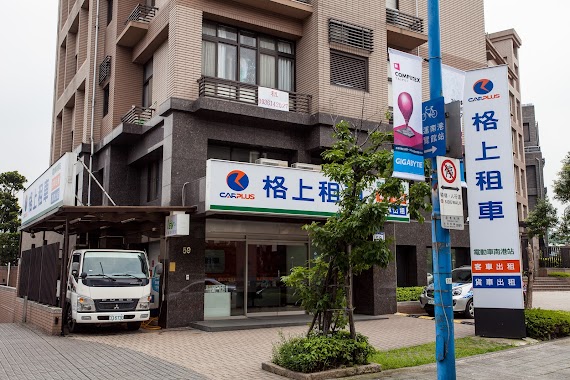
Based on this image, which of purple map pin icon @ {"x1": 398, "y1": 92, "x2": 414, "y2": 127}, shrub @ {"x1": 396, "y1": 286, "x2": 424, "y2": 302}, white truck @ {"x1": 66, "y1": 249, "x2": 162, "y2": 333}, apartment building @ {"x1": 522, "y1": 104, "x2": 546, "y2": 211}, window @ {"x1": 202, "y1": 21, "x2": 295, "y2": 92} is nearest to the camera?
purple map pin icon @ {"x1": 398, "y1": 92, "x2": 414, "y2": 127}

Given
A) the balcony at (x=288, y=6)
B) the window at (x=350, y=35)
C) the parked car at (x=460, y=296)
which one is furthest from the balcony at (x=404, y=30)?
the parked car at (x=460, y=296)

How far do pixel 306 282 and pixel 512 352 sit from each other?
484 cm

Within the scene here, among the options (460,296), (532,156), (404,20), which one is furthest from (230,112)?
(532,156)

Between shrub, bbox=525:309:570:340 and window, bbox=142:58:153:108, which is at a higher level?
window, bbox=142:58:153:108

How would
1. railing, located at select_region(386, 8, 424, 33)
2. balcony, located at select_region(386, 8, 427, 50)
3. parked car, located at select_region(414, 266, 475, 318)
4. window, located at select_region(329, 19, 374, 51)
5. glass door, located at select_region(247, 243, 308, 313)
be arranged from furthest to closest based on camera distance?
railing, located at select_region(386, 8, 424, 33), balcony, located at select_region(386, 8, 427, 50), window, located at select_region(329, 19, 374, 51), parked car, located at select_region(414, 266, 475, 318), glass door, located at select_region(247, 243, 308, 313)

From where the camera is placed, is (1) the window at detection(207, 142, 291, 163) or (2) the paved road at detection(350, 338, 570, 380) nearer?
(2) the paved road at detection(350, 338, 570, 380)

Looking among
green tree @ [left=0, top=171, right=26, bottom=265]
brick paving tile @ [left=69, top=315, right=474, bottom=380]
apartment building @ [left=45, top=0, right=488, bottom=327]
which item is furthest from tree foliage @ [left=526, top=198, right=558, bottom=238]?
green tree @ [left=0, top=171, right=26, bottom=265]

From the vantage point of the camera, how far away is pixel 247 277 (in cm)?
1750

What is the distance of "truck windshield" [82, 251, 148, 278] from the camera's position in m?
14.6

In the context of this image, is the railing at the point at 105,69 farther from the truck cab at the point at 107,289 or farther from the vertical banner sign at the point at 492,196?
the vertical banner sign at the point at 492,196

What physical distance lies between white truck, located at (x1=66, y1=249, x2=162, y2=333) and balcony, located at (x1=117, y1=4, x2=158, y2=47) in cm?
908

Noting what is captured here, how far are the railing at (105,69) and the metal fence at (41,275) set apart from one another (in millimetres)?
7854

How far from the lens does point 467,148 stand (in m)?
13.2

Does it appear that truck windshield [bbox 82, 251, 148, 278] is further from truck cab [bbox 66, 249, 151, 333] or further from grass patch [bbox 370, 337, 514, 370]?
grass patch [bbox 370, 337, 514, 370]
